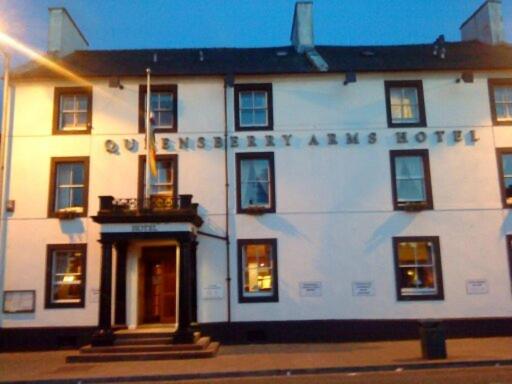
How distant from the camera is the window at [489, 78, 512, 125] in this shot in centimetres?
1831

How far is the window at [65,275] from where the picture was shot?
663 inches

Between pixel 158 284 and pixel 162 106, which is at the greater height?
pixel 162 106

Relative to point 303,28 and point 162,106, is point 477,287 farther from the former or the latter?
point 162,106

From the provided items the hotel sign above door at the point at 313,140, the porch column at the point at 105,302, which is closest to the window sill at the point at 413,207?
the hotel sign above door at the point at 313,140

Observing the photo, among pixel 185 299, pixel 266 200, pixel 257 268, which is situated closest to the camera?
pixel 185 299

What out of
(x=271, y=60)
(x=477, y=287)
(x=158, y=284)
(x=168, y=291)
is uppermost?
(x=271, y=60)

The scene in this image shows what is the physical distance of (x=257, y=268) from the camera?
17.4 m

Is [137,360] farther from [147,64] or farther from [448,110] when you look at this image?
[448,110]

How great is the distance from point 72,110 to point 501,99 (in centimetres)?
1531

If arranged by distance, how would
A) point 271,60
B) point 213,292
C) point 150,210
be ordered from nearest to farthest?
point 150,210 → point 213,292 → point 271,60

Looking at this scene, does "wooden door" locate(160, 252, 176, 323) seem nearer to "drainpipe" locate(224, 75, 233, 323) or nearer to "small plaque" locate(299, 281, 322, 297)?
"drainpipe" locate(224, 75, 233, 323)

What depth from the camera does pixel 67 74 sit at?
60.1 ft

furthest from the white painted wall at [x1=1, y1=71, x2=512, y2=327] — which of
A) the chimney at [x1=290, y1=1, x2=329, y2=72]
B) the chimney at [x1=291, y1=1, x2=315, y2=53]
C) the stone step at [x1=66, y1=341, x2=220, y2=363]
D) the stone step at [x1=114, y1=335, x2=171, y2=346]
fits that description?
the chimney at [x1=291, y1=1, x2=315, y2=53]

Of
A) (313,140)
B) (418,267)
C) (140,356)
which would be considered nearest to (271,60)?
(313,140)
